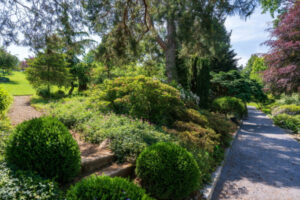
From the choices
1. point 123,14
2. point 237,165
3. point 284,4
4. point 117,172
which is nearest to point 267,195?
point 237,165

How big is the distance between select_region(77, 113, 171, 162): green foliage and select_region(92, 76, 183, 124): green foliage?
705 millimetres

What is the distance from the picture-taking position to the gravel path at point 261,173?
3.29m

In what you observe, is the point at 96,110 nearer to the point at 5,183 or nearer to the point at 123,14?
the point at 123,14

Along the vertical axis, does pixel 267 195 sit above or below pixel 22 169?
below

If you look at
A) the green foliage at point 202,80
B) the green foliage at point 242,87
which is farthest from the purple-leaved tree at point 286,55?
the green foliage at point 202,80

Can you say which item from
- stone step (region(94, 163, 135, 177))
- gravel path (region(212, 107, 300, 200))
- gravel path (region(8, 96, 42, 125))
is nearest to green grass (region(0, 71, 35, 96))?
gravel path (region(8, 96, 42, 125))

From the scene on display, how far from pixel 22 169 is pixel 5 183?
27cm

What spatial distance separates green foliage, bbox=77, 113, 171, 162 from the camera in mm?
3399

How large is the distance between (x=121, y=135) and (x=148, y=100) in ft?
6.24

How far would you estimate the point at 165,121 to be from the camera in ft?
18.0

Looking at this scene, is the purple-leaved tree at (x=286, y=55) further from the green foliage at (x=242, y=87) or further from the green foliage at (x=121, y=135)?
the green foliage at (x=121, y=135)

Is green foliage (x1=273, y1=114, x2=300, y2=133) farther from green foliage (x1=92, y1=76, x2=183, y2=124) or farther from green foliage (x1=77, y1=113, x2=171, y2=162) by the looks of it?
green foliage (x1=77, y1=113, x2=171, y2=162)

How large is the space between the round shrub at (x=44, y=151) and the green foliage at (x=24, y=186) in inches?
4.4

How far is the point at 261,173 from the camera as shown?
416 cm
